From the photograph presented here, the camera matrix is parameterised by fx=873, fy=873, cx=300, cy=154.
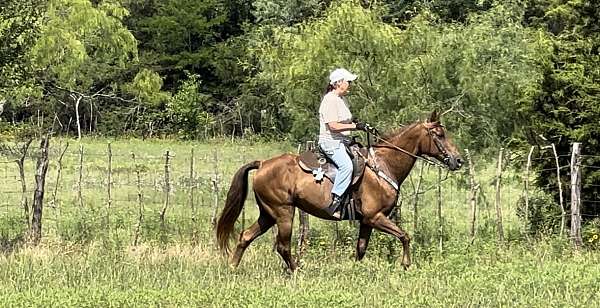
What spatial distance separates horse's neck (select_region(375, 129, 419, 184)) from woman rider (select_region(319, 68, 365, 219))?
2.07ft

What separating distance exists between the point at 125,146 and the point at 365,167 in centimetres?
2766

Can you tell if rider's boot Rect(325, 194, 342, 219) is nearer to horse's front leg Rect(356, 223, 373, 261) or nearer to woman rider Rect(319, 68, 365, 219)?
woman rider Rect(319, 68, 365, 219)

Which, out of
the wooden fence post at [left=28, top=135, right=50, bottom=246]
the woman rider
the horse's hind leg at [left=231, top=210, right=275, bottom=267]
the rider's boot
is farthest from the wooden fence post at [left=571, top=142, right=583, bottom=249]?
the wooden fence post at [left=28, top=135, right=50, bottom=246]

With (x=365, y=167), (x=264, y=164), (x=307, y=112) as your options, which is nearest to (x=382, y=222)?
(x=365, y=167)

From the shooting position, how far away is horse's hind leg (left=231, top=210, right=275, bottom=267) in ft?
36.4

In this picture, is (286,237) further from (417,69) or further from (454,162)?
(417,69)

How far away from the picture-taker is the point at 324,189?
10945 mm

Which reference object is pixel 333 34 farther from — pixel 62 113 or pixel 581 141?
pixel 62 113

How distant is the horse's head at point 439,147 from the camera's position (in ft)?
36.6

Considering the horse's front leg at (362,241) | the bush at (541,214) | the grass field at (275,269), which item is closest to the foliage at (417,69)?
the grass field at (275,269)

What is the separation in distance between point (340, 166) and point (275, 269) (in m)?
1.57

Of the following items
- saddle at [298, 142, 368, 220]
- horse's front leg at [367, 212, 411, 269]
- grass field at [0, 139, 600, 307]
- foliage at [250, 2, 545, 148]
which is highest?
foliage at [250, 2, 545, 148]

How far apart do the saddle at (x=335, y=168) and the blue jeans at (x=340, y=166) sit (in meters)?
0.12

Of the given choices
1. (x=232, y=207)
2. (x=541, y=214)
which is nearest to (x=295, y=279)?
(x=232, y=207)
